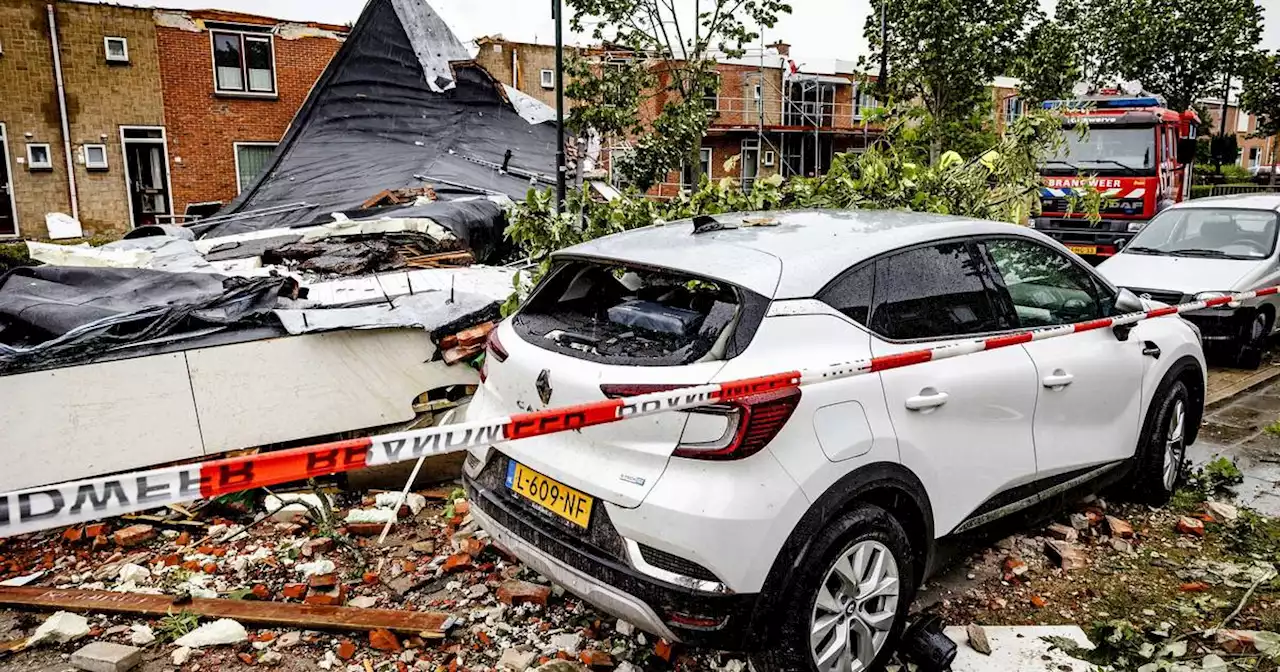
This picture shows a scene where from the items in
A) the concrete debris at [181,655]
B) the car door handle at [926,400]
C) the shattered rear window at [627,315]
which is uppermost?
the shattered rear window at [627,315]

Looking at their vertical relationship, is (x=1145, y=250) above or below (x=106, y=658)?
above

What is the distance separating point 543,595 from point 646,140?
1253 centimetres

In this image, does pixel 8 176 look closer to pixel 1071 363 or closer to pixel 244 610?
pixel 244 610

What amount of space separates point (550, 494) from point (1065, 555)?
2844 millimetres

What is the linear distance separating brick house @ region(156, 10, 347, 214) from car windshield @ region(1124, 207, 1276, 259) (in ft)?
69.6

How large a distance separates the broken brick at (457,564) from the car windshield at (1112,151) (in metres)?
11.8

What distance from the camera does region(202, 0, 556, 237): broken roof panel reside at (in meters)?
11.8

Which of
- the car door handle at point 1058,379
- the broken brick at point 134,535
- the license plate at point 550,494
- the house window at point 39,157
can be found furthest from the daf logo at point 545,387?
the house window at point 39,157

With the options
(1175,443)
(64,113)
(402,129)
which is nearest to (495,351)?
(1175,443)

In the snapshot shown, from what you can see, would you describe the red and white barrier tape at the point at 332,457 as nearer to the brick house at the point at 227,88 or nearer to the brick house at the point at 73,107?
the brick house at the point at 227,88

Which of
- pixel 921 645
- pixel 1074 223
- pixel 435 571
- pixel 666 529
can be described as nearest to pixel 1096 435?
pixel 921 645

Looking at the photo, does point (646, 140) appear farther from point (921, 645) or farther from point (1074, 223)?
point (921, 645)

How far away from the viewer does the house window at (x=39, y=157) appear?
20.4m

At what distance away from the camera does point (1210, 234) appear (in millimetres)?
9336
